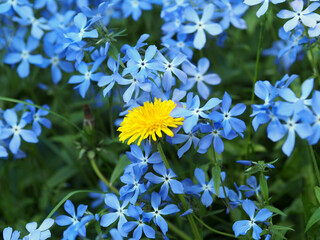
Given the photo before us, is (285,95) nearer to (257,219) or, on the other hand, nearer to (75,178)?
(257,219)

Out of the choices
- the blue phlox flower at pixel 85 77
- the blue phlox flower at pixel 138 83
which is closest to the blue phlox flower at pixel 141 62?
the blue phlox flower at pixel 138 83

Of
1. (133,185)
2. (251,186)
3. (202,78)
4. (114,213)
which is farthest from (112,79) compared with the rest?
(251,186)

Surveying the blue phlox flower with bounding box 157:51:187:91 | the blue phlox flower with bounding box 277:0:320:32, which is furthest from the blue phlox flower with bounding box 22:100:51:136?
the blue phlox flower with bounding box 277:0:320:32

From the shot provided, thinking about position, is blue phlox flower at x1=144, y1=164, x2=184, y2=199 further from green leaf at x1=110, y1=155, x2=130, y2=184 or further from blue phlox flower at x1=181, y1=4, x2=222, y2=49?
blue phlox flower at x1=181, y1=4, x2=222, y2=49

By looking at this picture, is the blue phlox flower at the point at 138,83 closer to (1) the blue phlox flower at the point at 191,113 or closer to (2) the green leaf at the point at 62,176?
(1) the blue phlox flower at the point at 191,113

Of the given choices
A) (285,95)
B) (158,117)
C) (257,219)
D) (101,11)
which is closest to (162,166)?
(158,117)

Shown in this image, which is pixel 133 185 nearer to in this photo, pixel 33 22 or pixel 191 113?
pixel 191 113

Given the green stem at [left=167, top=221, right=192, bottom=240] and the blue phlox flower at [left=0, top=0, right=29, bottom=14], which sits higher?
the blue phlox flower at [left=0, top=0, right=29, bottom=14]
